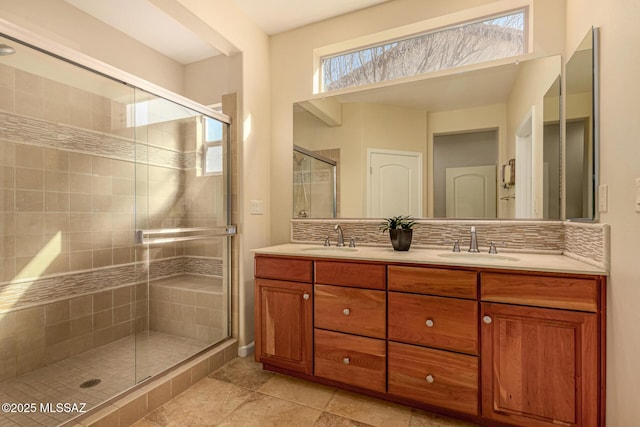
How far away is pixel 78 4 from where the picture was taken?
2273 millimetres

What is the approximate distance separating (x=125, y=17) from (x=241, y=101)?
3.92 ft

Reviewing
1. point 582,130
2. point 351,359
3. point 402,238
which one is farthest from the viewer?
point 402,238

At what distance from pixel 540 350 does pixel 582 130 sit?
1109 millimetres

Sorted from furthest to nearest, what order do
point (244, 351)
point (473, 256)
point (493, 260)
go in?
point (244, 351) → point (473, 256) → point (493, 260)

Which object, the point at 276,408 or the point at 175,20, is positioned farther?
the point at 175,20

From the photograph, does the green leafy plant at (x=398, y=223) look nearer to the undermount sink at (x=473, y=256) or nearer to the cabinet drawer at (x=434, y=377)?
the undermount sink at (x=473, y=256)

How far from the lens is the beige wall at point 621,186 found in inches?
41.6

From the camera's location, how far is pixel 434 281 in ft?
5.15

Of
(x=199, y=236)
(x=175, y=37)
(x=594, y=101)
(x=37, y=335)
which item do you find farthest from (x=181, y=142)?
(x=594, y=101)

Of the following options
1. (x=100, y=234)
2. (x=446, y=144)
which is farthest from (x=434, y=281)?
(x=100, y=234)

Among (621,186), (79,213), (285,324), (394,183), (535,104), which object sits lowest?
(285,324)

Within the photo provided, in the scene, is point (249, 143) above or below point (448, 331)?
above

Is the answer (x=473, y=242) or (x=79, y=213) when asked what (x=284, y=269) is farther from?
(x=79, y=213)

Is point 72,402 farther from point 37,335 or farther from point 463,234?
point 463,234
